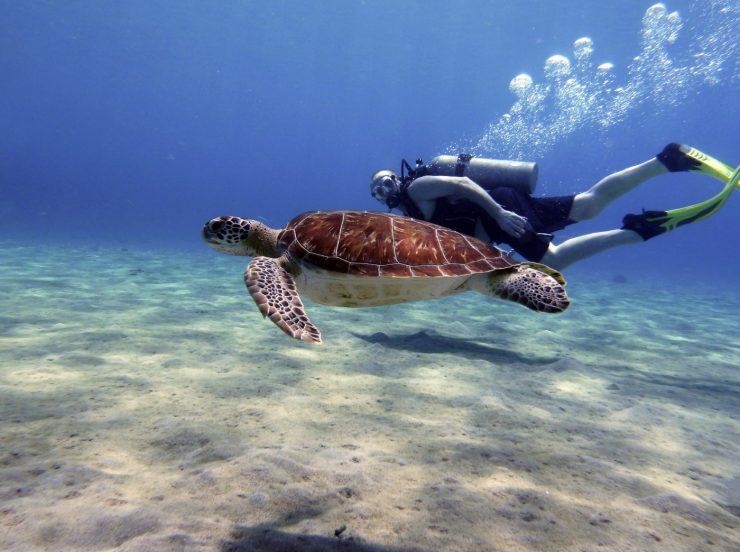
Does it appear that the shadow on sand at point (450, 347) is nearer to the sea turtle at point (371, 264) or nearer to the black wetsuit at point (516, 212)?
the black wetsuit at point (516, 212)

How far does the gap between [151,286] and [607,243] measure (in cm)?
1090

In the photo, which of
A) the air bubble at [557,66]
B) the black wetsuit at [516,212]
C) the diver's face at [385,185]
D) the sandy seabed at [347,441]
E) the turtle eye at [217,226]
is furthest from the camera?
the air bubble at [557,66]

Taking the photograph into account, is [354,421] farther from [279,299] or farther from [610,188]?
[610,188]

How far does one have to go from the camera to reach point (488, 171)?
7.03 m

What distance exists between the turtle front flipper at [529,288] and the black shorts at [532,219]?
205cm

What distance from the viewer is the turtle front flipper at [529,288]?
3631 millimetres

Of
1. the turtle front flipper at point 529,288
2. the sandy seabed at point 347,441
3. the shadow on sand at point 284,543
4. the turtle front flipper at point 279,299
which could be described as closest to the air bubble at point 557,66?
the sandy seabed at point 347,441

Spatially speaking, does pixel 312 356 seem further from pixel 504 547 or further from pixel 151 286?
pixel 151 286

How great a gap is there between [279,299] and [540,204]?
5.87 metres

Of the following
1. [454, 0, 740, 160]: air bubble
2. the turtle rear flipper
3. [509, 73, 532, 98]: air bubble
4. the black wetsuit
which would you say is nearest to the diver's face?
the black wetsuit

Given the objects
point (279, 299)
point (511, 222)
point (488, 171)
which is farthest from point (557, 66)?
point (279, 299)

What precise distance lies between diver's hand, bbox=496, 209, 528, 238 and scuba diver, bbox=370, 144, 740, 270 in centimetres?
65

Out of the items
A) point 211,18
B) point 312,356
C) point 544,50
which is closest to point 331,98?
point 211,18

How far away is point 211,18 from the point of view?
49656 mm
